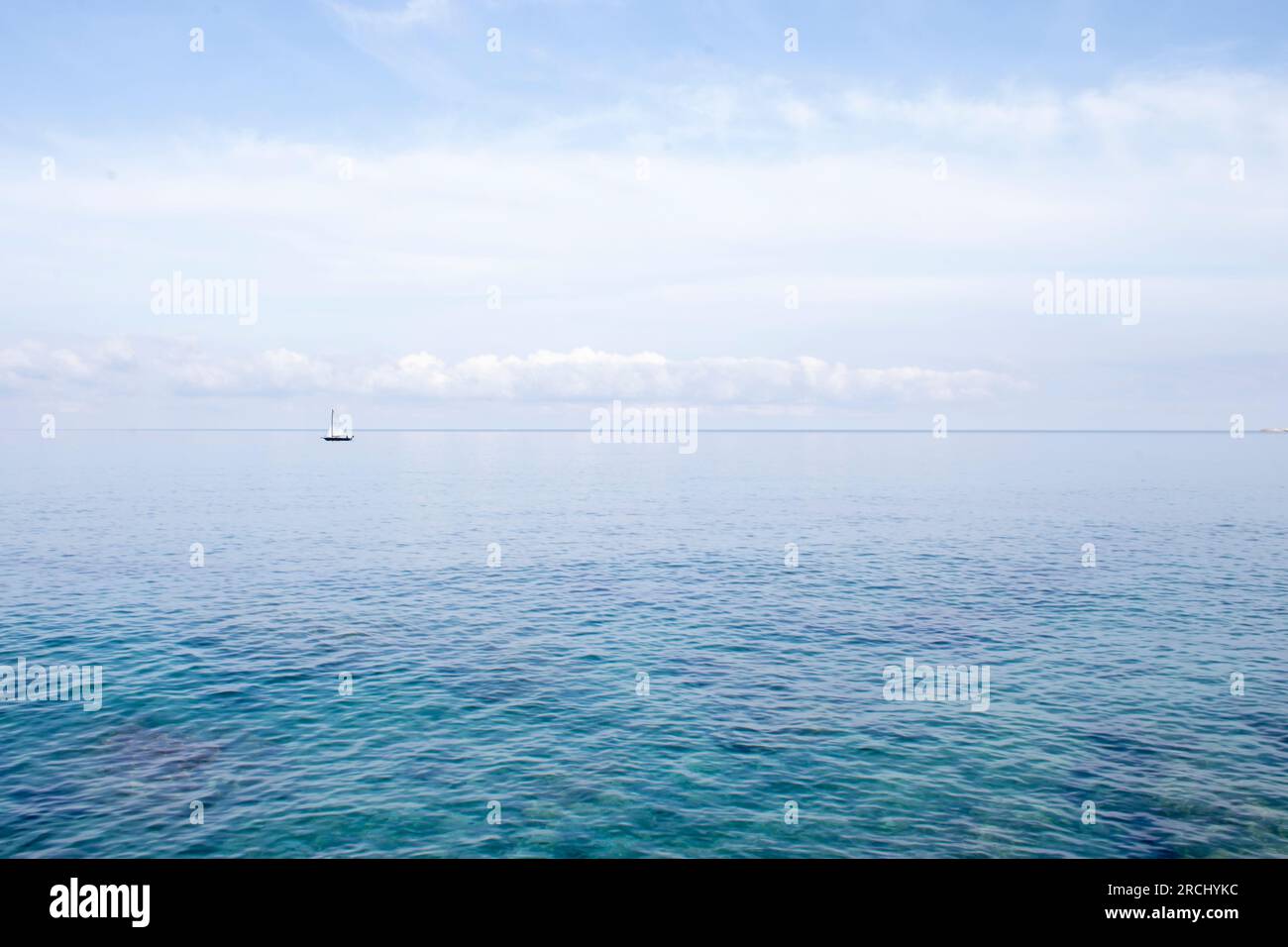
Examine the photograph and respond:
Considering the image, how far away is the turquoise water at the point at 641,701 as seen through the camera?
32406 millimetres

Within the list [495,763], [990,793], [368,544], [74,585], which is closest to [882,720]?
[990,793]

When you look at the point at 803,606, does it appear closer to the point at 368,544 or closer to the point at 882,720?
the point at 882,720

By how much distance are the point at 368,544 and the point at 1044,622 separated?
240 ft

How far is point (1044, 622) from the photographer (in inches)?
2554

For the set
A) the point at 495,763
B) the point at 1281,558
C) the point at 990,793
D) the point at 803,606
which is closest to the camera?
the point at 990,793

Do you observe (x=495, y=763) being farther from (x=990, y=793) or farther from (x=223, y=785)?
(x=990, y=793)

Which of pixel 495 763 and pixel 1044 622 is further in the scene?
pixel 1044 622

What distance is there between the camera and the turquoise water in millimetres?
32406

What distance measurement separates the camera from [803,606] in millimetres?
70938

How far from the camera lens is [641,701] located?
155 feet
